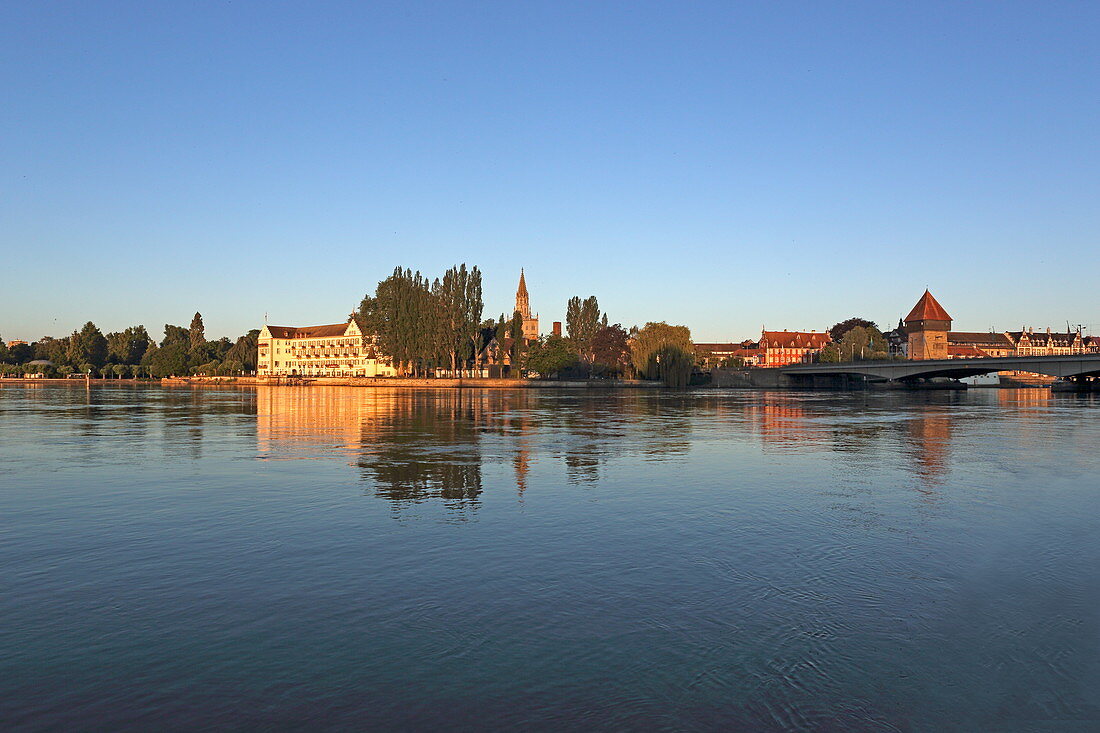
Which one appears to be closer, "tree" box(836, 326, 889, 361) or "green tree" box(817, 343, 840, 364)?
"tree" box(836, 326, 889, 361)

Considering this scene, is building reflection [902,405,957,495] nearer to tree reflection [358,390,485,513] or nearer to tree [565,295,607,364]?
tree reflection [358,390,485,513]

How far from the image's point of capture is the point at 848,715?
6809 mm

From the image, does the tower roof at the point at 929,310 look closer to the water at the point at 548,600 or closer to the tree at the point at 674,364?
the tree at the point at 674,364

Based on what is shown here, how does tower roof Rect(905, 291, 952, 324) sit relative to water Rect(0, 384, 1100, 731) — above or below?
above

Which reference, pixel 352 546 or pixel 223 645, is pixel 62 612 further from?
pixel 352 546

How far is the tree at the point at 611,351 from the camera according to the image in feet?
429

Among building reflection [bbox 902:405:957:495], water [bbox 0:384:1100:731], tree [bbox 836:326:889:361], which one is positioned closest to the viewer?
water [bbox 0:384:1100:731]

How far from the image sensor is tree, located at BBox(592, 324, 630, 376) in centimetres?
13088

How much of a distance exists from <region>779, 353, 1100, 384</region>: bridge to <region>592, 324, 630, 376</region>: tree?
84.1 feet

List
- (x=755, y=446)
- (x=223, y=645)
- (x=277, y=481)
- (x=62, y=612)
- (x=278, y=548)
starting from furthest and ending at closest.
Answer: (x=755, y=446), (x=277, y=481), (x=278, y=548), (x=62, y=612), (x=223, y=645)

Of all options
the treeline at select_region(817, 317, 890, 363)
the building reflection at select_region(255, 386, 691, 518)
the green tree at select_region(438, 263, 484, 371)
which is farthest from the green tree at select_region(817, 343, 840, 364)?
the building reflection at select_region(255, 386, 691, 518)

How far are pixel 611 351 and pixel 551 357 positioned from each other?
9.73m

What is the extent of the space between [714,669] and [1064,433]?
38.8 metres

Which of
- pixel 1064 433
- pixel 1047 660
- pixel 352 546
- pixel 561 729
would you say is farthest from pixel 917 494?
pixel 1064 433
